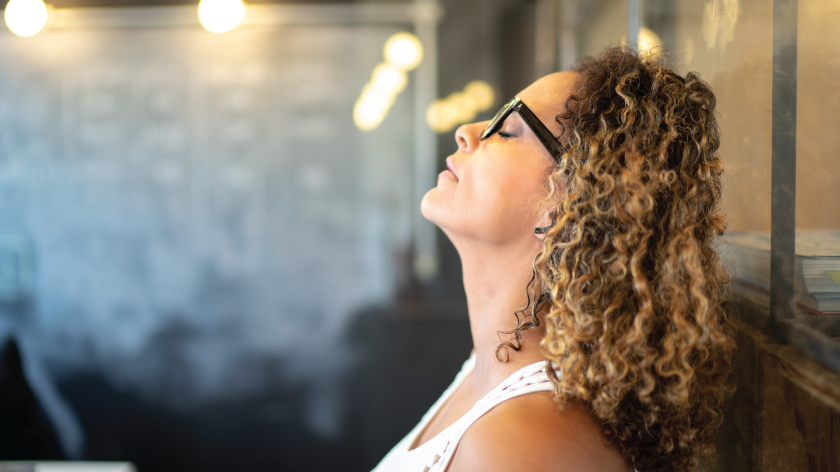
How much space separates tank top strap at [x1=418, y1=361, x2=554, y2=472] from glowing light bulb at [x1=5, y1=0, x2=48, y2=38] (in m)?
2.68

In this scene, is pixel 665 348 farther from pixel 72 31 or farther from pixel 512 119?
pixel 72 31

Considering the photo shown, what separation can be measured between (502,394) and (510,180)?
0.35 metres

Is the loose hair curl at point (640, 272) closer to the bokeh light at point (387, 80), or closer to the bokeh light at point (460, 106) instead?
the bokeh light at point (460, 106)

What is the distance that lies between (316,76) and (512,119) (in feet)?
6.20

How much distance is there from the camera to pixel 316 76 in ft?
8.52

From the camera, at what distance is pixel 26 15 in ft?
7.73

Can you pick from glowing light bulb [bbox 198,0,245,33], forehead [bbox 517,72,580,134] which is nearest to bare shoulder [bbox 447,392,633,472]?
forehead [bbox 517,72,580,134]

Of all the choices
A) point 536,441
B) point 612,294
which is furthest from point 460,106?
point 536,441

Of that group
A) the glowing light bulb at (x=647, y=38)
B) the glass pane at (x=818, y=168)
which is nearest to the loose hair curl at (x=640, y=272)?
the glass pane at (x=818, y=168)

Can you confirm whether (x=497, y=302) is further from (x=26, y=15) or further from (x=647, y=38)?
(x=26, y=15)

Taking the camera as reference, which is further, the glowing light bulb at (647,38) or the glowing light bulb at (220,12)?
the glowing light bulb at (220,12)

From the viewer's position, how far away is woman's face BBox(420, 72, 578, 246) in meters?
0.89

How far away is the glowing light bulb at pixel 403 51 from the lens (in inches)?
101

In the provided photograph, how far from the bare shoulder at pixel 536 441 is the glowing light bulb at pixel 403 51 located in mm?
2113
